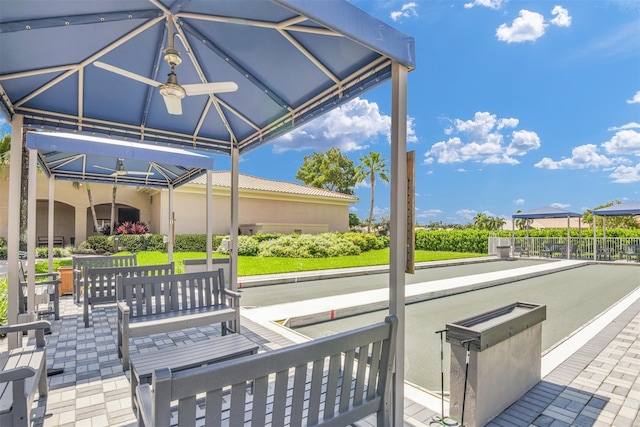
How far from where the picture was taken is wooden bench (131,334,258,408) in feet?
8.23

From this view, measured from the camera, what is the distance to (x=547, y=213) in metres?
18.1

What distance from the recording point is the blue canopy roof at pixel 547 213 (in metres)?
17.4

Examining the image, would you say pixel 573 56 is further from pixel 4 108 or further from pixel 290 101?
pixel 4 108

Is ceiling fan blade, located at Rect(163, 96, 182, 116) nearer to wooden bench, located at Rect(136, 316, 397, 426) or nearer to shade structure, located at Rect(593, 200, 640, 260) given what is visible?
wooden bench, located at Rect(136, 316, 397, 426)

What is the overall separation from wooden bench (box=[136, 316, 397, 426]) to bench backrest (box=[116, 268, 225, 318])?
198cm

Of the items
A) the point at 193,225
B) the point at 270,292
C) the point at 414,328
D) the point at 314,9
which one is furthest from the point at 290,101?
the point at 193,225

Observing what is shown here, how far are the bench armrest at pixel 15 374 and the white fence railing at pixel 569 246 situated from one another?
64.4ft

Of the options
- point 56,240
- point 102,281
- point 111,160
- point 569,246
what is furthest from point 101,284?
point 56,240

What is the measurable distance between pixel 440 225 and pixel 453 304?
3363 cm

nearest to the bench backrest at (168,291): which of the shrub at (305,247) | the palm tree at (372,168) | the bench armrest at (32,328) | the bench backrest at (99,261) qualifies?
the bench armrest at (32,328)

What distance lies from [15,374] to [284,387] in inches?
60.6

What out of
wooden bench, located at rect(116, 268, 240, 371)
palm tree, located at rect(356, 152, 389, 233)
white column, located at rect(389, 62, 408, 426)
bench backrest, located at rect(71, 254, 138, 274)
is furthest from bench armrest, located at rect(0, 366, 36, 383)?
palm tree, located at rect(356, 152, 389, 233)

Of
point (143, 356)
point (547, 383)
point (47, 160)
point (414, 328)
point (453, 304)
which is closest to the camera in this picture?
point (143, 356)

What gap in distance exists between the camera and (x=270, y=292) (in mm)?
8070
